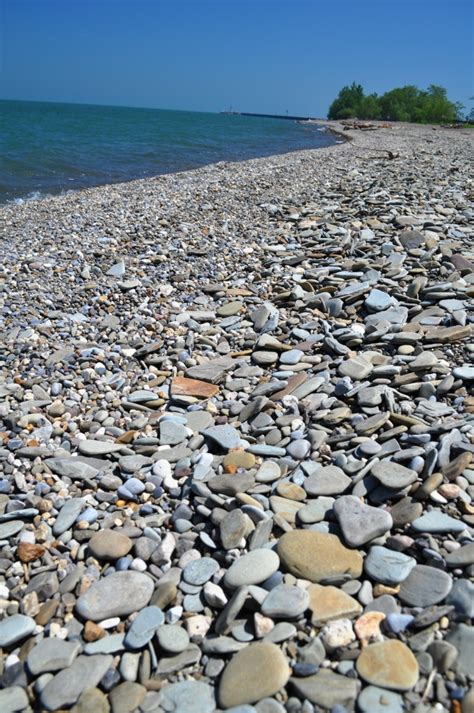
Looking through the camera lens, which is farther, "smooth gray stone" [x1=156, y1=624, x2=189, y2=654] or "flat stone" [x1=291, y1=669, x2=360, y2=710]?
"smooth gray stone" [x1=156, y1=624, x2=189, y2=654]

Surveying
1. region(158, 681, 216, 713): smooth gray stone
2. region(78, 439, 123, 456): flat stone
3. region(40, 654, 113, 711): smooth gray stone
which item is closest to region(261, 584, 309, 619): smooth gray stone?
region(158, 681, 216, 713): smooth gray stone

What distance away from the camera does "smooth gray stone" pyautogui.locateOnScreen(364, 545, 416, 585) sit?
2125 millimetres

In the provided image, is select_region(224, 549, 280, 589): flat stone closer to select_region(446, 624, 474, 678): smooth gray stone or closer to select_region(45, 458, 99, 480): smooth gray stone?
select_region(446, 624, 474, 678): smooth gray stone

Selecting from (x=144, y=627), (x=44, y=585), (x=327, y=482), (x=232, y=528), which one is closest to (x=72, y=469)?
(x=44, y=585)

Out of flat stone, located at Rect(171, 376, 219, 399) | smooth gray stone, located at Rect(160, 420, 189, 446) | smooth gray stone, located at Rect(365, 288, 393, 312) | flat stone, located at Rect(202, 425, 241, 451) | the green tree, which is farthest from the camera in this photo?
the green tree

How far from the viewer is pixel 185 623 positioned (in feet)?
6.86

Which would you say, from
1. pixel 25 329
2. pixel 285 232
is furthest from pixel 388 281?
pixel 25 329

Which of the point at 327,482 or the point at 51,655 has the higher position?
the point at 327,482

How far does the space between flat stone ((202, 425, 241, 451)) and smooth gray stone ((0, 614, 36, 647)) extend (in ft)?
4.48

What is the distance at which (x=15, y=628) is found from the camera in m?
Answer: 2.12

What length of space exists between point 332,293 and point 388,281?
537mm

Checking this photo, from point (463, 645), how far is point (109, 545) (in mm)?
1516

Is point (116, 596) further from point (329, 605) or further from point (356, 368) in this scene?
point (356, 368)

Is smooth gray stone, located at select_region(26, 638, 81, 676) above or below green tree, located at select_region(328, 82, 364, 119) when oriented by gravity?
below
